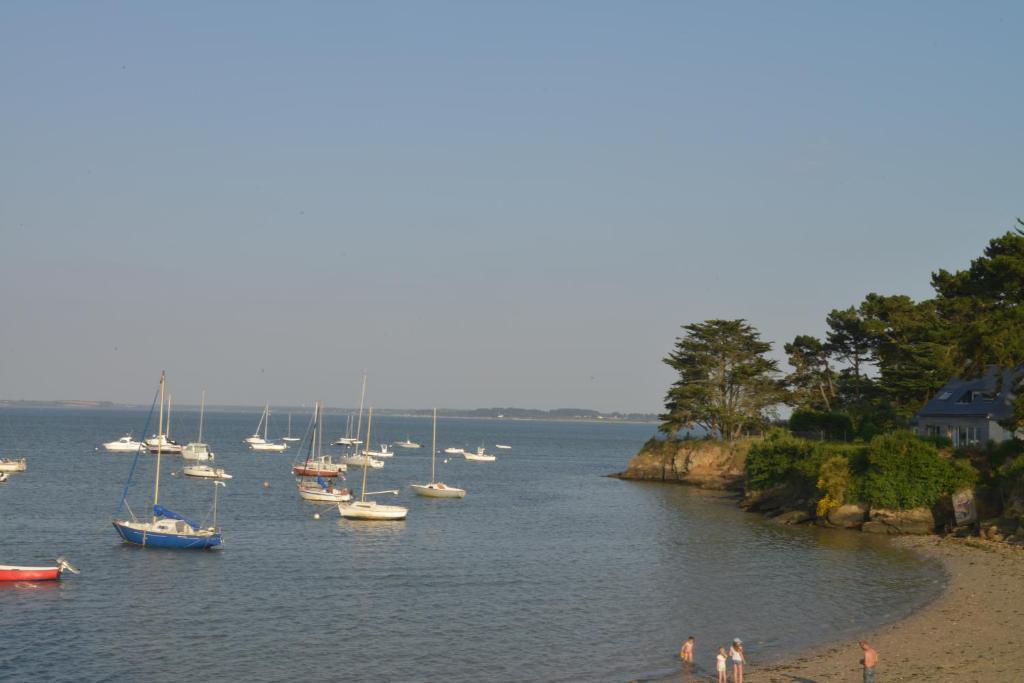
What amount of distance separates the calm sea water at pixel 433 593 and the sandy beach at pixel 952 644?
1.69m

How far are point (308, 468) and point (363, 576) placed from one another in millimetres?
64392

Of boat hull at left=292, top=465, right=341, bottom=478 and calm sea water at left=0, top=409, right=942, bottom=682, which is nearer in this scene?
calm sea water at left=0, top=409, right=942, bottom=682

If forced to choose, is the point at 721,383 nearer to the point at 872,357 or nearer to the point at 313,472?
the point at 872,357

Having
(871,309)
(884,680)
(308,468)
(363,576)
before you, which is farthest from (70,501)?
(871,309)

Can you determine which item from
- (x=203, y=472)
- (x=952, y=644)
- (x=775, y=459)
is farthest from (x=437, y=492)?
(x=952, y=644)

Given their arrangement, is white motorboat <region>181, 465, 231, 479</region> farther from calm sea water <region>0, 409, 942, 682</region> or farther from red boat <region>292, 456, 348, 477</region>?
calm sea water <region>0, 409, 942, 682</region>

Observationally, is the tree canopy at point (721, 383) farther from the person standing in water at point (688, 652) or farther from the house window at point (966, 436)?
the person standing in water at point (688, 652)

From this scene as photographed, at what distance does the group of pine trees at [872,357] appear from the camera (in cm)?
6419

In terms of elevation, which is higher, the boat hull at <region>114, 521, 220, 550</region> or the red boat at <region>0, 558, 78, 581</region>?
the boat hull at <region>114, 521, 220, 550</region>

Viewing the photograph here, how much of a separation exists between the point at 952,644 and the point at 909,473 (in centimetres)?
3133

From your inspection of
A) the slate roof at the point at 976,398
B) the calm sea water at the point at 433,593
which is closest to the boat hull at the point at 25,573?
the calm sea water at the point at 433,593

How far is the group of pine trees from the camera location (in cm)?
6419

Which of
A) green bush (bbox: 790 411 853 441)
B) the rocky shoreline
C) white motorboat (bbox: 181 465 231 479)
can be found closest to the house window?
the rocky shoreline

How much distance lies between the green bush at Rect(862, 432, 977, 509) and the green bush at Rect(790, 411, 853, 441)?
22683 millimetres
